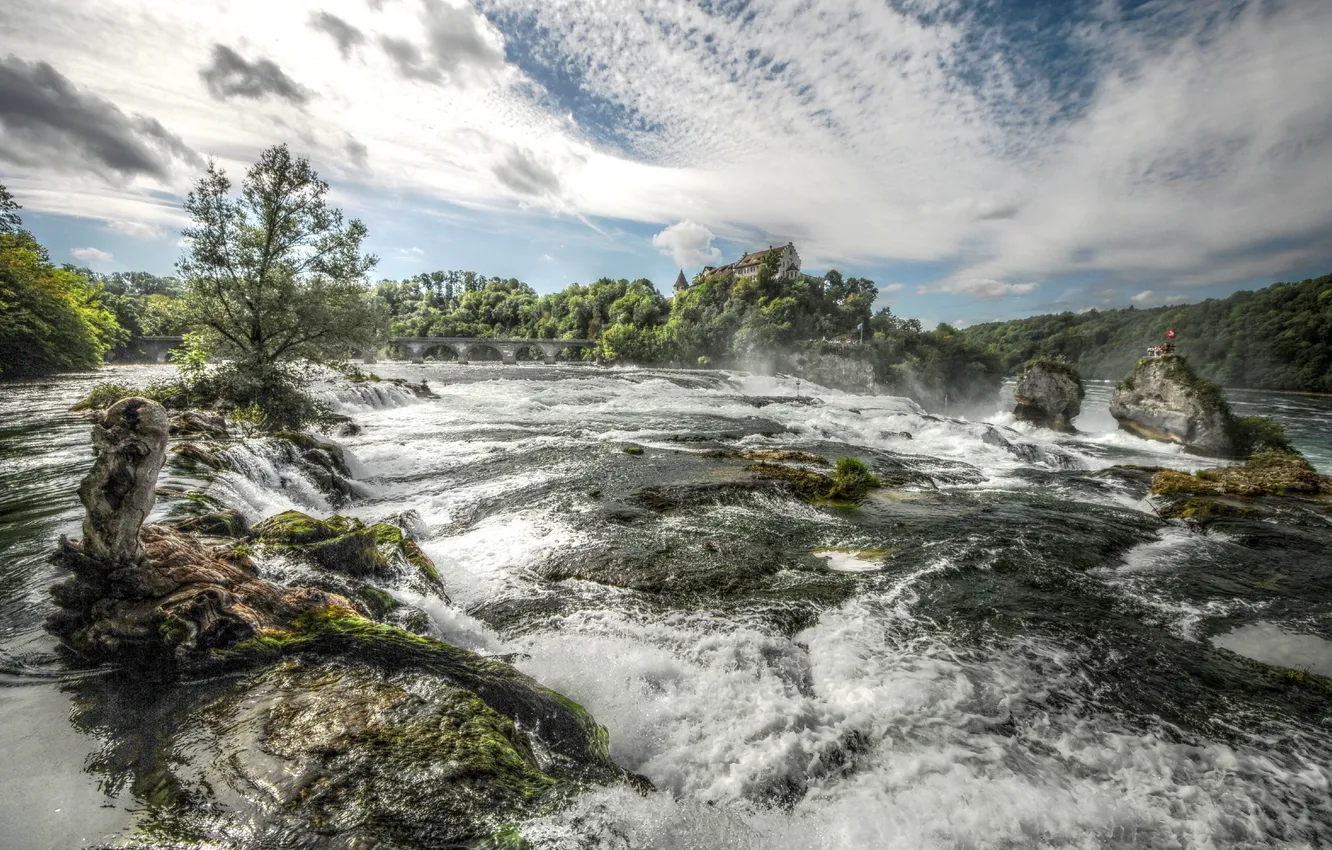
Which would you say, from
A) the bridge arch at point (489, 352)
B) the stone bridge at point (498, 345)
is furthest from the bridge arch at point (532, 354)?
the bridge arch at point (489, 352)

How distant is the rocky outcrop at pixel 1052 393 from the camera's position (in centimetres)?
3061

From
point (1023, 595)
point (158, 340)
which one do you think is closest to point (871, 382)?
point (1023, 595)

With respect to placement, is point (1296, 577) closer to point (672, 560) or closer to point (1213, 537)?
point (1213, 537)

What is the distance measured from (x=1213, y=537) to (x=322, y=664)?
49.9 feet

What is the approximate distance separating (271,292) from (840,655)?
67.2 feet

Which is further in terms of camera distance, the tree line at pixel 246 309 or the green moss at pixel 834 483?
the tree line at pixel 246 309

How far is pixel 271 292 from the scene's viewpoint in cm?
1656

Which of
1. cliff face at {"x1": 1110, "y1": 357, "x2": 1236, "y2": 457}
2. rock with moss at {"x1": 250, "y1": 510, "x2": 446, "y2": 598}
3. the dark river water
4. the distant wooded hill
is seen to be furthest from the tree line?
the distant wooded hill

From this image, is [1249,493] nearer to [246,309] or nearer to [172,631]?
[172,631]

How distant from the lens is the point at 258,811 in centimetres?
254

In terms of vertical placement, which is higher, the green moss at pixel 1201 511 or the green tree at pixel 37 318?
the green tree at pixel 37 318

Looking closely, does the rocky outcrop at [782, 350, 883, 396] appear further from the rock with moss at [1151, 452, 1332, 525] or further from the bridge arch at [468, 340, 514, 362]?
the bridge arch at [468, 340, 514, 362]

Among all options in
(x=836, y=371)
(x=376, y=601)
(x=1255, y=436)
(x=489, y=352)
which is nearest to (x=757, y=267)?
(x=836, y=371)

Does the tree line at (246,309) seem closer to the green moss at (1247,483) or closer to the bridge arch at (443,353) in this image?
the green moss at (1247,483)
